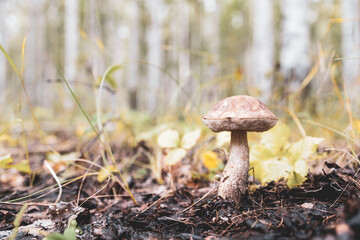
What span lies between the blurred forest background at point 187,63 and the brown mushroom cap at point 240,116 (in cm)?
60

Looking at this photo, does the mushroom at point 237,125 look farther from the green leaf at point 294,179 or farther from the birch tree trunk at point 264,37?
the birch tree trunk at point 264,37

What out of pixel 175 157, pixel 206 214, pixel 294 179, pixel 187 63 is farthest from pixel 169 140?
pixel 187 63

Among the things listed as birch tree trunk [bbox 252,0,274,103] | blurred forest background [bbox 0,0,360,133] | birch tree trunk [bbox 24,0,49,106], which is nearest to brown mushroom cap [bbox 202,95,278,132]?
blurred forest background [bbox 0,0,360,133]

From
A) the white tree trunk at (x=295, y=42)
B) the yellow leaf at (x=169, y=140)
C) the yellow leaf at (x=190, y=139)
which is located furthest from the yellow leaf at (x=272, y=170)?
the white tree trunk at (x=295, y=42)

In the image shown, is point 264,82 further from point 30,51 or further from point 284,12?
point 30,51

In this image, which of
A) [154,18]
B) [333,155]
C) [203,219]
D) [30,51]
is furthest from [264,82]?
[30,51]

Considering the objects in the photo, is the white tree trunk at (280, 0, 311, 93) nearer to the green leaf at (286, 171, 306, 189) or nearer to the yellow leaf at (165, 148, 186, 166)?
the green leaf at (286, 171, 306, 189)

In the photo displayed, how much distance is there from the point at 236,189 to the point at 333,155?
34.9 inches

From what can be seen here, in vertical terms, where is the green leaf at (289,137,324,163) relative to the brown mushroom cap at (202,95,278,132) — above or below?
below

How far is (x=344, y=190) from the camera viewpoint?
1.25 metres

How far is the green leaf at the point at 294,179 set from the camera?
4.34ft

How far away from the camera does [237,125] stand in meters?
1.19

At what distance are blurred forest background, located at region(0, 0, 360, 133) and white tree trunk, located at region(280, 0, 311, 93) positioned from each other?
0.02 meters

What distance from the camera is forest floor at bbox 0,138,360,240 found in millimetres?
1022
